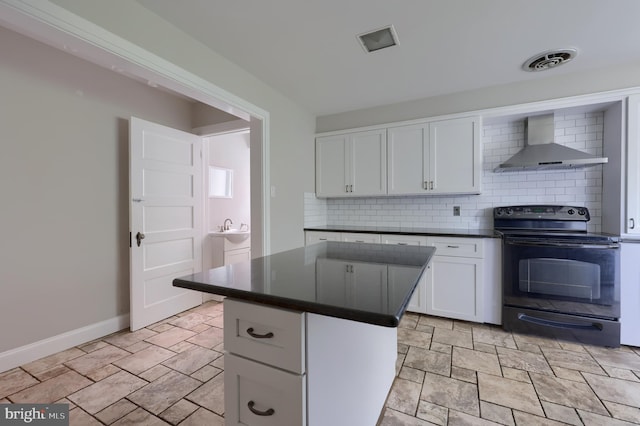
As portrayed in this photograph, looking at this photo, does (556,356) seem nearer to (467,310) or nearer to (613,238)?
(467,310)

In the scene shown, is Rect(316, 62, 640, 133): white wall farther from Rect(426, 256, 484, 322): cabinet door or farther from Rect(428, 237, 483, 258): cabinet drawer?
Rect(426, 256, 484, 322): cabinet door

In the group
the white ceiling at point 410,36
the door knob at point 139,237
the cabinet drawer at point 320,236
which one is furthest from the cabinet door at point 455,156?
the door knob at point 139,237

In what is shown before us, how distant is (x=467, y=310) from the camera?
9.30 feet

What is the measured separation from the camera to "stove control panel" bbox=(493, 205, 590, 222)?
2781 millimetres

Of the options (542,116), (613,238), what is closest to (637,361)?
(613,238)

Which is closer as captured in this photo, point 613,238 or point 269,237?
point 613,238

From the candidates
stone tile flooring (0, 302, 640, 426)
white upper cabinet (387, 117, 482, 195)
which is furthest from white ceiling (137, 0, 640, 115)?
stone tile flooring (0, 302, 640, 426)

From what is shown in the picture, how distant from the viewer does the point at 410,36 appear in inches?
82.6

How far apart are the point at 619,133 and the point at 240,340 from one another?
344cm

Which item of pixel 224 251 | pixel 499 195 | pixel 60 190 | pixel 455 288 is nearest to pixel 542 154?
pixel 499 195

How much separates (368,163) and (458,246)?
4.63ft

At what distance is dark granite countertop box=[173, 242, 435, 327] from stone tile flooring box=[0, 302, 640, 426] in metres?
0.95

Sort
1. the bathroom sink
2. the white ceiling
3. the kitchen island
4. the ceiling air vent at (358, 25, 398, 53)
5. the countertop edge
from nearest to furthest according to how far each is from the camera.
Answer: the countertop edge → the kitchen island → the white ceiling → the ceiling air vent at (358, 25, 398, 53) → the bathroom sink

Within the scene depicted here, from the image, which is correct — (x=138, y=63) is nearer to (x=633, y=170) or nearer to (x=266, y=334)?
(x=266, y=334)
